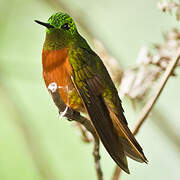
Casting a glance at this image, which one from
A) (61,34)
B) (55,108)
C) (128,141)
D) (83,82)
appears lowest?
(55,108)

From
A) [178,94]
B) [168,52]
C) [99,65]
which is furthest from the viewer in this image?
[178,94]

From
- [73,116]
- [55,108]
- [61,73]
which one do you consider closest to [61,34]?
[61,73]

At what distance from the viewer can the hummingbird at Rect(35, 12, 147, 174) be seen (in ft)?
8.32

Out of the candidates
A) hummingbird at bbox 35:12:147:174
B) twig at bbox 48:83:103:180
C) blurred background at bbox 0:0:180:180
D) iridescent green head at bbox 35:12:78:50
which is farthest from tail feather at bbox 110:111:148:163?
blurred background at bbox 0:0:180:180

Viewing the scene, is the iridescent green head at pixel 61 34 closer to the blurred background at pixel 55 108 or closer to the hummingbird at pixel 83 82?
the hummingbird at pixel 83 82

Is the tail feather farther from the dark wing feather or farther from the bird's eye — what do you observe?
the bird's eye

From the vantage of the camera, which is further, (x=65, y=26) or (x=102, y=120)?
(x=65, y=26)

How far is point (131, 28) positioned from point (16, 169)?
2467mm

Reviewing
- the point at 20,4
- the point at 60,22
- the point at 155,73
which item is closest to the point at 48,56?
the point at 60,22

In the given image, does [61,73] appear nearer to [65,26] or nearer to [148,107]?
[65,26]

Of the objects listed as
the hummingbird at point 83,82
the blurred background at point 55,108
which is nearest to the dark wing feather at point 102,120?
the hummingbird at point 83,82

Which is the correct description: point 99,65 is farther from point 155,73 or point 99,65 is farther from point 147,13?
point 147,13

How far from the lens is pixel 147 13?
592 cm

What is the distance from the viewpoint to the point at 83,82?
272 centimetres
